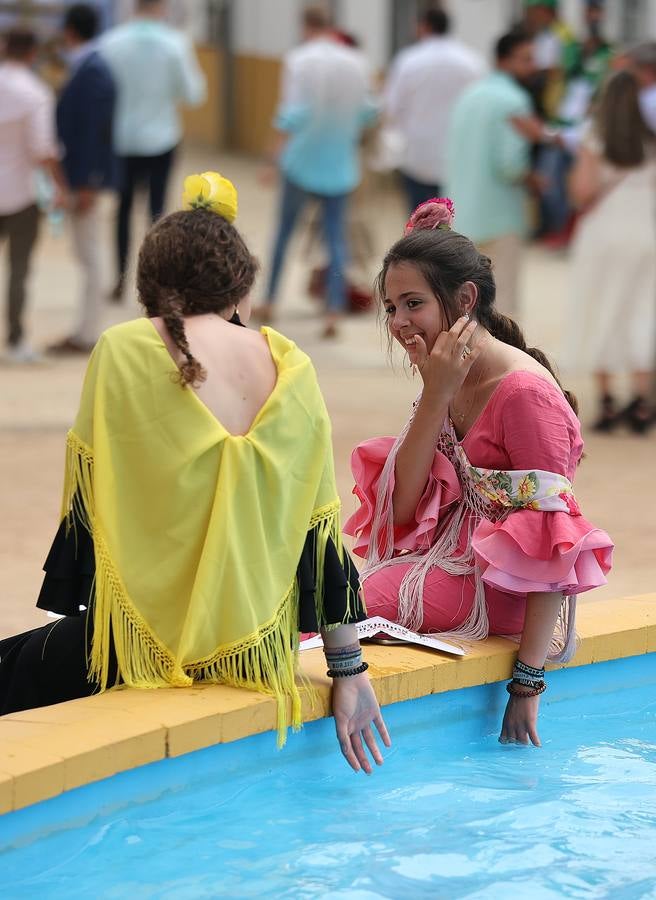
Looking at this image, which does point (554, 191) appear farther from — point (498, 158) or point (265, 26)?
point (265, 26)

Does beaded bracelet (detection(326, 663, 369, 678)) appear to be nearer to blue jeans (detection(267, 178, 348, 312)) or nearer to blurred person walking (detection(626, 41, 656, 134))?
blurred person walking (detection(626, 41, 656, 134))

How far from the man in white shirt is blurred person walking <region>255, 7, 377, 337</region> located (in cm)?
30

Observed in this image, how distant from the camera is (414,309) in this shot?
385 cm

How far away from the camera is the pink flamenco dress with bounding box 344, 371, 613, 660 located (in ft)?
12.5

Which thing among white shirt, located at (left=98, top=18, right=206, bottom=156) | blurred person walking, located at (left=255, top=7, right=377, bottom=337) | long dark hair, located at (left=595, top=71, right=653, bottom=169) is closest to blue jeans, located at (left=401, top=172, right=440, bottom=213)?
blurred person walking, located at (left=255, top=7, right=377, bottom=337)

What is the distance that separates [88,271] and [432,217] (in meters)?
6.25

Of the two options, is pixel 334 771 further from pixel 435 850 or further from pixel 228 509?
pixel 228 509

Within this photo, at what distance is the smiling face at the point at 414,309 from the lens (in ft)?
12.6

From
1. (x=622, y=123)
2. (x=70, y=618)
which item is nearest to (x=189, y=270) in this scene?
(x=70, y=618)

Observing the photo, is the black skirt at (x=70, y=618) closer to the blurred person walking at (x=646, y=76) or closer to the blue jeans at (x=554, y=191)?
the blurred person walking at (x=646, y=76)

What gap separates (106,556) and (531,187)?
6.05 m

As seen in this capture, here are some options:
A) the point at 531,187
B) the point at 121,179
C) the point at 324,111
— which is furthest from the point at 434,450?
the point at 121,179

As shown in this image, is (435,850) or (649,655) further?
(649,655)

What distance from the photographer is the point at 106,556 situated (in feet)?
11.3
